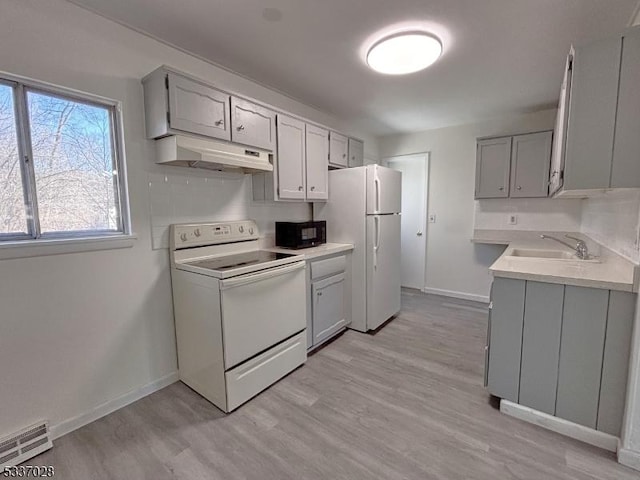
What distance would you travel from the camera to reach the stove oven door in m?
1.87

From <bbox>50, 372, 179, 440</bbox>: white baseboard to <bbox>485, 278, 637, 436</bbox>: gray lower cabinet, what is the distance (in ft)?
7.65

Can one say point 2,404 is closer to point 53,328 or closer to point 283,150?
point 53,328


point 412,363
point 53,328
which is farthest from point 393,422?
point 53,328

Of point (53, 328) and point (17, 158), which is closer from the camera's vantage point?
point (17, 158)

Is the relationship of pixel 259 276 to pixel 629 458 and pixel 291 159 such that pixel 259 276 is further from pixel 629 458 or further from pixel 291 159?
pixel 629 458

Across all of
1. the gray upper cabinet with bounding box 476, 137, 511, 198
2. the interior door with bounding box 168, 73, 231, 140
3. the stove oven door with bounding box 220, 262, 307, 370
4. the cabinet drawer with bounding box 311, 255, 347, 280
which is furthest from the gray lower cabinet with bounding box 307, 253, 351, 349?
the gray upper cabinet with bounding box 476, 137, 511, 198

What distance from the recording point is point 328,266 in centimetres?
282

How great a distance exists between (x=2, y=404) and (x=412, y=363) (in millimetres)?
2682

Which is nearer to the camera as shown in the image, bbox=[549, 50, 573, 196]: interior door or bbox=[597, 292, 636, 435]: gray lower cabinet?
bbox=[597, 292, 636, 435]: gray lower cabinet

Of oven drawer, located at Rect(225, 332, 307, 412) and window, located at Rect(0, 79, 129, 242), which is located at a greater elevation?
window, located at Rect(0, 79, 129, 242)

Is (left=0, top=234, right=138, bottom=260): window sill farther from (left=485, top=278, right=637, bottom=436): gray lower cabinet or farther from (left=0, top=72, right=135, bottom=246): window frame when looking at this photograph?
(left=485, top=278, right=637, bottom=436): gray lower cabinet

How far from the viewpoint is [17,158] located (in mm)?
1574

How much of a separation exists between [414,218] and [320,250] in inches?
99.1

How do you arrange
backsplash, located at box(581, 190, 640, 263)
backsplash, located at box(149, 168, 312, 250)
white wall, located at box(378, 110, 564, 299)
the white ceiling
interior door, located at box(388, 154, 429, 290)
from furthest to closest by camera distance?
interior door, located at box(388, 154, 429, 290) < white wall, located at box(378, 110, 564, 299) < backsplash, located at box(149, 168, 312, 250) < the white ceiling < backsplash, located at box(581, 190, 640, 263)
